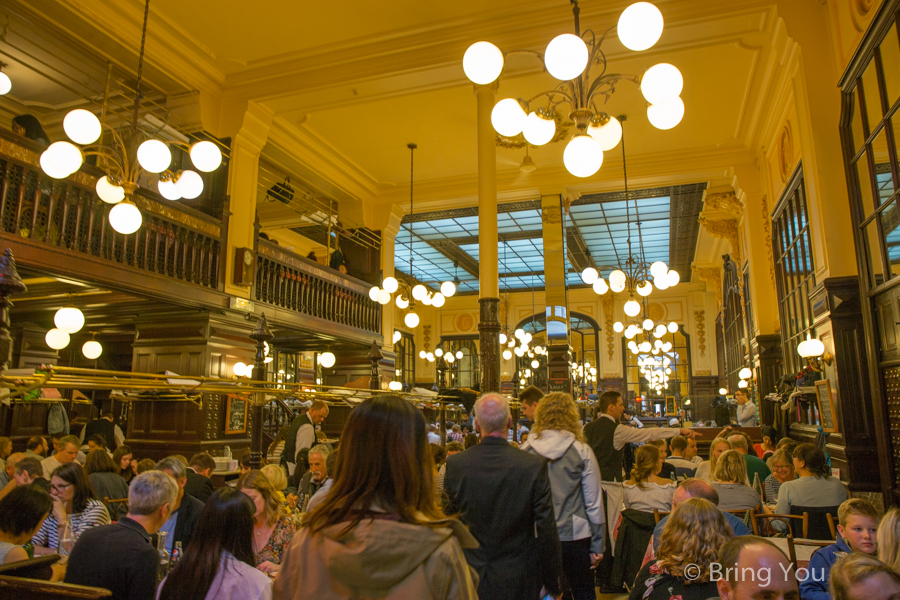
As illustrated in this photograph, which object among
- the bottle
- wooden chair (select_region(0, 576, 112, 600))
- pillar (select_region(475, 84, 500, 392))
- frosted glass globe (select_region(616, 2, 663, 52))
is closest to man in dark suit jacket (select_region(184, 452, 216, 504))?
the bottle

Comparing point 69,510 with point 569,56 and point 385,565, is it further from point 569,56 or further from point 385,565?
point 569,56

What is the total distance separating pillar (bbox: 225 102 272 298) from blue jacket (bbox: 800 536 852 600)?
23.5ft

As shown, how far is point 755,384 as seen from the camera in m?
11.0

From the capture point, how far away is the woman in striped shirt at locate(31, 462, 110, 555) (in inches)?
140

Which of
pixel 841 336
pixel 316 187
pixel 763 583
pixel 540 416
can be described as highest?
pixel 316 187

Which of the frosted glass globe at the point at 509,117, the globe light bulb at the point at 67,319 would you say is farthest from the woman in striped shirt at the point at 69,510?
the frosted glass globe at the point at 509,117

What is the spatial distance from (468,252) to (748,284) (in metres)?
7.29

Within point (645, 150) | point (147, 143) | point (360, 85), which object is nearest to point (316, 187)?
point (360, 85)

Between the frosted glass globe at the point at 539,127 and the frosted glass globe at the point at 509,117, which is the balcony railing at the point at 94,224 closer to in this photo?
the frosted glass globe at the point at 509,117

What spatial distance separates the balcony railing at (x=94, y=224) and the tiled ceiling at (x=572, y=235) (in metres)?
4.60

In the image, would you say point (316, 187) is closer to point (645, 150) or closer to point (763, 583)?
point (645, 150)

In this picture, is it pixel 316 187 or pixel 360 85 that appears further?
pixel 316 187

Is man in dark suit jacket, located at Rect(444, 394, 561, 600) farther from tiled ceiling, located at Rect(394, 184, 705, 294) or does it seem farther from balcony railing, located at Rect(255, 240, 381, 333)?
tiled ceiling, located at Rect(394, 184, 705, 294)

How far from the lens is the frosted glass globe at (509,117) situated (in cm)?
399
